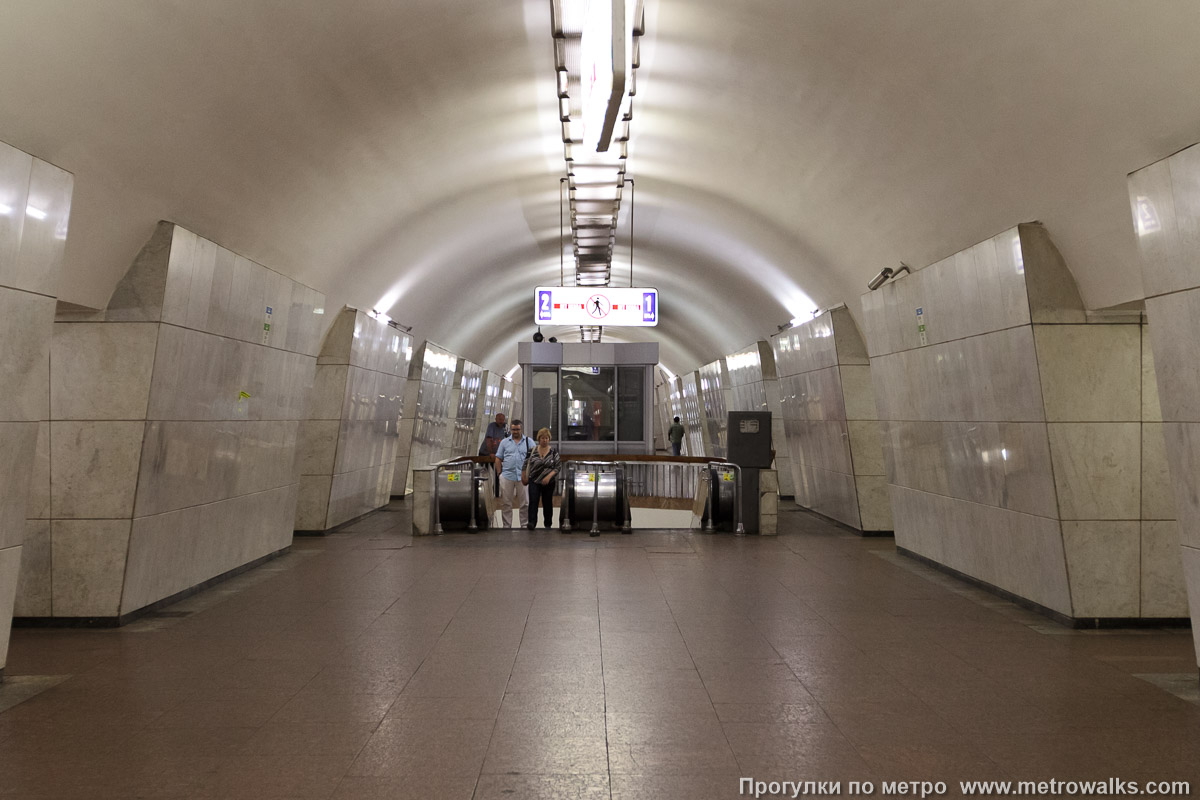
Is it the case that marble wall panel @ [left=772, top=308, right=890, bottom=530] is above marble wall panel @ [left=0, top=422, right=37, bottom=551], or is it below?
above

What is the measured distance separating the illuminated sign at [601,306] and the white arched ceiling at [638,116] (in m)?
1.82

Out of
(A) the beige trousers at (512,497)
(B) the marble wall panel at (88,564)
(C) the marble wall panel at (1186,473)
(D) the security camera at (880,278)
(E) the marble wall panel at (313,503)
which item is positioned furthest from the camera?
(A) the beige trousers at (512,497)

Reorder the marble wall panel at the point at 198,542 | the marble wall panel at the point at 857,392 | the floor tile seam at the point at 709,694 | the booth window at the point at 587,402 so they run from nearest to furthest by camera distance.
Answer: the floor tile seam at the point at 709,694 → the marble wall panel at the point at 198,542 → the marble wall panel at the point at 857,392 → the booth window at the point at 587,402

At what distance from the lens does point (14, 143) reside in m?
5.43

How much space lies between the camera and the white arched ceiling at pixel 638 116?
210 inches

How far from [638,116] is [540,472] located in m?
5.22

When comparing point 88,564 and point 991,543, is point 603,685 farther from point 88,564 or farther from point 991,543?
point 991,543

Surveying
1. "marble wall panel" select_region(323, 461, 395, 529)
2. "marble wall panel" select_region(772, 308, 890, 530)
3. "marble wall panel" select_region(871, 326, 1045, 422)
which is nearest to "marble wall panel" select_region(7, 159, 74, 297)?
"marble wall panel" select_region(871, 326, 1045, 422)

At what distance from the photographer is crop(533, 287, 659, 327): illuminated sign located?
13172 mm

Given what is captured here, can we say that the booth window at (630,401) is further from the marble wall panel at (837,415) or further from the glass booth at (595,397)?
the marble wall panel at (837,415)

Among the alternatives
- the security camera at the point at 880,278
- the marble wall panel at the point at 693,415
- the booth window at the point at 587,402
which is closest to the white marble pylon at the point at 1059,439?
the security camera at the point at 880,278

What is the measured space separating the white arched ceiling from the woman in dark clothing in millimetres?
3448

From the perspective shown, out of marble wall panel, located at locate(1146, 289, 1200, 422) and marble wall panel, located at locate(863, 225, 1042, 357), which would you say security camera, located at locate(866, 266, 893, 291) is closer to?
marble wall panel, located at locate(863, 225, 1042, 357)

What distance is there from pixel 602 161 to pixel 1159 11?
24.3ft
